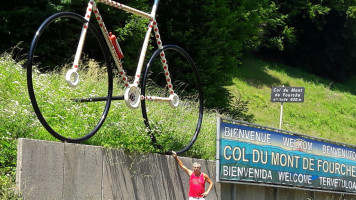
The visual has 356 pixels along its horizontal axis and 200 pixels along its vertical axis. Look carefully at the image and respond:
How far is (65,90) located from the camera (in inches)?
414

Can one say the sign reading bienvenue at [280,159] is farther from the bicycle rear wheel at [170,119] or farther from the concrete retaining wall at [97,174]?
the bicycle rear wheel at [170,119]

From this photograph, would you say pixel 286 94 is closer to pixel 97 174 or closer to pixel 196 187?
pixel 196 187

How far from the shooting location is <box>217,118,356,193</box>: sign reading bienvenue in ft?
37.0

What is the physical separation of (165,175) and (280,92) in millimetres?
10088

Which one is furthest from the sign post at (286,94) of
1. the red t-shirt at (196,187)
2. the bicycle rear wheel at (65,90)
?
the red t-shirt at (196,187)

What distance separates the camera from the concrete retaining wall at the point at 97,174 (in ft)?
24.2

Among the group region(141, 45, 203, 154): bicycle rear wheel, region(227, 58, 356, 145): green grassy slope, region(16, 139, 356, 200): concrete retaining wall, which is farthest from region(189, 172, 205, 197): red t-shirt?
region(227, 58, 356, 145): green grassy slope

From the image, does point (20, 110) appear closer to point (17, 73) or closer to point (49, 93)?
point (49, 93)

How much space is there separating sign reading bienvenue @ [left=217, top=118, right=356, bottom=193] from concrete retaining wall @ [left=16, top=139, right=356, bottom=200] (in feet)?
1.26

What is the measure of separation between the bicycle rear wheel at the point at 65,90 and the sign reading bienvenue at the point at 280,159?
7.44ft

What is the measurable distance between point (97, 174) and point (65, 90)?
244cm

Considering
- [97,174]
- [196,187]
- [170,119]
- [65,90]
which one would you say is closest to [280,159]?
→ [170,119]

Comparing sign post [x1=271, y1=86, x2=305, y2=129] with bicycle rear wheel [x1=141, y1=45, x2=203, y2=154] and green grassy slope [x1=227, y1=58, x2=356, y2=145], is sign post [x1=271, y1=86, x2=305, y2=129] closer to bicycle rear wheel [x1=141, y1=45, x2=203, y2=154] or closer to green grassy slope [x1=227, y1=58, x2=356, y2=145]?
green grassy slope [x1=227, y1=58, x2=356, y2=145]

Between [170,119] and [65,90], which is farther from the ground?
[65,90]
